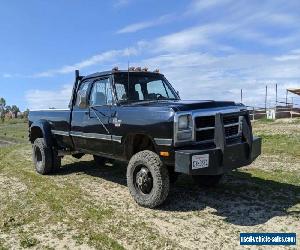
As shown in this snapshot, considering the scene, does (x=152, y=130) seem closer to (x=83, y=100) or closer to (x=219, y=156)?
(x=219, y=156)

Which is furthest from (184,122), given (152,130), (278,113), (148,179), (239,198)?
(278,113)

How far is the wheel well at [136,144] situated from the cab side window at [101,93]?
1.00m

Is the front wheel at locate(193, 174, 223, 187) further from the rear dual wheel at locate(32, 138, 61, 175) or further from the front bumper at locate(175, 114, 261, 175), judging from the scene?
the rear dual wheel at locate(32, 138, 61, 175)

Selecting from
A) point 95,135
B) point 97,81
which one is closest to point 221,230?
point 95,135

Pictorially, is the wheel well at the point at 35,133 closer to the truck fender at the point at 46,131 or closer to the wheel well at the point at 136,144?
the truck fender at the point at 46,131

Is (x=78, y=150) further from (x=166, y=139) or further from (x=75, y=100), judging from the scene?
(x=166, y=139)

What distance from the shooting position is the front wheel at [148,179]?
247 inches

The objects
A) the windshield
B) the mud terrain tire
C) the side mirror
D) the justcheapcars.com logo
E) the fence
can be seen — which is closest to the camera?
the justcheapcars.com logo

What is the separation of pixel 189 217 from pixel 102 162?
16.4ft

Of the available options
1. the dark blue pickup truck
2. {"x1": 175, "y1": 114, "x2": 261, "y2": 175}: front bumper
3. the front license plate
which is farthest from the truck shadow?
the front license plate

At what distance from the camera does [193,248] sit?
4.88 m

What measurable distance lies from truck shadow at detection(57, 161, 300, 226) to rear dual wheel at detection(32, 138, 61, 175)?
62.8 inches

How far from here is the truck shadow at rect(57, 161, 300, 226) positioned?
605 cm

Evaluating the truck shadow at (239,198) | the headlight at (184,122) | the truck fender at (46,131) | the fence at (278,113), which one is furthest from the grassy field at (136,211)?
the fence at (278,113)
